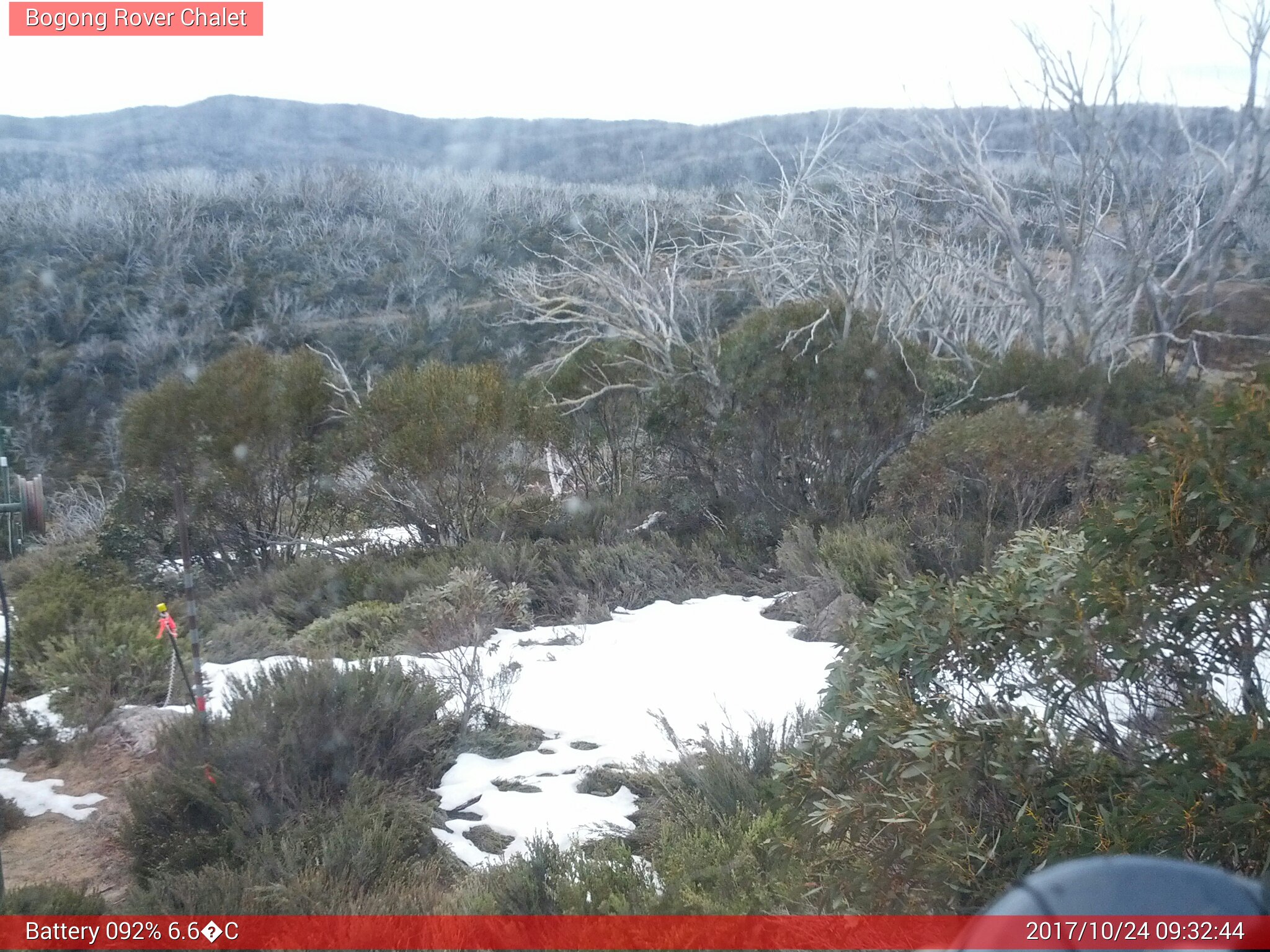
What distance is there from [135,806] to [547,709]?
2.30 m

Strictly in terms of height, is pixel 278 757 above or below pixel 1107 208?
below

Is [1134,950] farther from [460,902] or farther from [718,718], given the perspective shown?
[718,718]

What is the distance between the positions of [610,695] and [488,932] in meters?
2.92

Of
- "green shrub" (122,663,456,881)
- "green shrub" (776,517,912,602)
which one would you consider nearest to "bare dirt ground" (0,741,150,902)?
"green shrub" (122,663,456,881)

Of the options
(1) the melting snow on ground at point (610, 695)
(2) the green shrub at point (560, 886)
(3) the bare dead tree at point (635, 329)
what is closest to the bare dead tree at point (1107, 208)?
(3) the bare dead tree at point (635, 329)

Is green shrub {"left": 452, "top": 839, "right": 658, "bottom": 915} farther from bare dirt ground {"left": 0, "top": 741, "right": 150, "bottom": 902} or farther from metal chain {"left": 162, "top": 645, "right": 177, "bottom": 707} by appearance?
metal chain {"left": 162, "top": 645, "right": 177, "bottom": 707}

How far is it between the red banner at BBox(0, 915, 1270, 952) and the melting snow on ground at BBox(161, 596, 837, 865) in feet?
2.71

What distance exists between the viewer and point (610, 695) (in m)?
5.78

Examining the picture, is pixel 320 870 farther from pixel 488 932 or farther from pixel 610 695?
pixel 610 695

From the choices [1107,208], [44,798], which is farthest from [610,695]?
[1107,208]

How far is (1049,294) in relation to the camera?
1460 centimetres

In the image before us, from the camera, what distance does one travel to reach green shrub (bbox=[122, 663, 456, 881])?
3863mm

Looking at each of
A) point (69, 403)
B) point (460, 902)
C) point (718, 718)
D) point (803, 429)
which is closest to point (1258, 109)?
point (803, 429)

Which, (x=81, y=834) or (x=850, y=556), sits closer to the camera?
(x=81, y=834)
